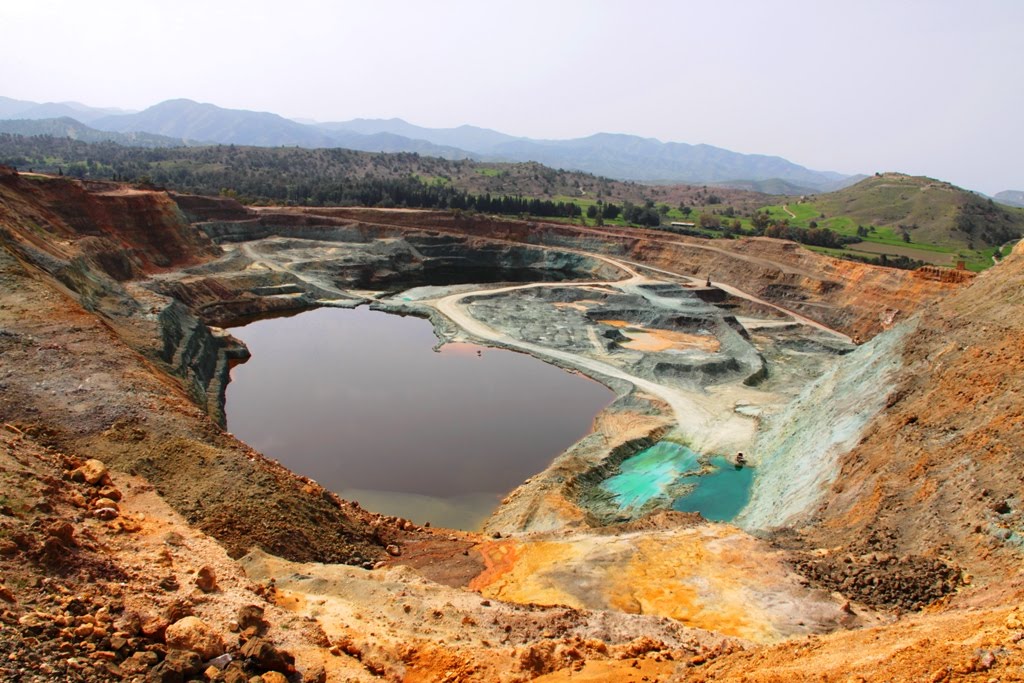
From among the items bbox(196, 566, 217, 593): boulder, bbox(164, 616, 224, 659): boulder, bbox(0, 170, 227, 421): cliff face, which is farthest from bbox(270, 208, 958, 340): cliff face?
bbox(164, 616, 224, 659): boulder

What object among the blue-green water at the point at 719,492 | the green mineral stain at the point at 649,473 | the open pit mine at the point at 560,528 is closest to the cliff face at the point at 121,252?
the open pit mine at the point at 560,528

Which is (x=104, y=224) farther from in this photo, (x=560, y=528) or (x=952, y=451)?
(x=952, y=451)

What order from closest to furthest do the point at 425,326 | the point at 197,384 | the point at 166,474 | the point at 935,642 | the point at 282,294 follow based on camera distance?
1. the point at 935,642
2. the point at 166,474
3. the point at 197,384
4. the point at 425,326
5. the point at 282,294

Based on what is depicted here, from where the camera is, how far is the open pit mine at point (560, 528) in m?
9.32

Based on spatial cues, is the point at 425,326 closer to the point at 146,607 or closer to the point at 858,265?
the point at 858,265

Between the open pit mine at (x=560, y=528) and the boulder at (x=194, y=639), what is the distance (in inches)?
1.2

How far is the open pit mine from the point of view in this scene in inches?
367

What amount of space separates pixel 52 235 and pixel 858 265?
61.6 meters

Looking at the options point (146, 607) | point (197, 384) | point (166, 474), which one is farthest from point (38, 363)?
point (146, 607)

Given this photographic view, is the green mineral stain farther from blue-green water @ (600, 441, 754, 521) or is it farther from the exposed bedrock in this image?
the exposed bedrock

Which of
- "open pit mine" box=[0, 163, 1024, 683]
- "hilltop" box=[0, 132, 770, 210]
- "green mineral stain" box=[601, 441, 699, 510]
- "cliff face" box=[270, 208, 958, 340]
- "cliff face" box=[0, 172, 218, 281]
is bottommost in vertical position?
"green mineral stain" box=[601, 441, 699, 510]

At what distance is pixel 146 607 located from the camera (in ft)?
31.8

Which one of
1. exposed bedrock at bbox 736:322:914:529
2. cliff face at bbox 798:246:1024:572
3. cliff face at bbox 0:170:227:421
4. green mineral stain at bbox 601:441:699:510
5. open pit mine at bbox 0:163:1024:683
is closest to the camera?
open pit mine at bbox 0:163:1024:683

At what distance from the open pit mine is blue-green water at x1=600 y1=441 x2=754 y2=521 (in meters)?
0.12
